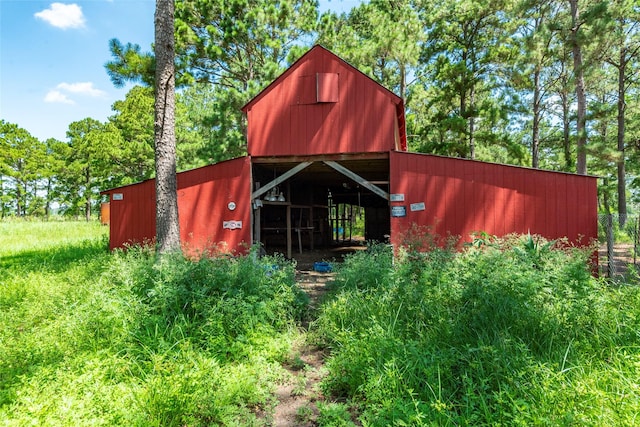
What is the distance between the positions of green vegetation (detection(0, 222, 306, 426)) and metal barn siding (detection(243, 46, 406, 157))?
4.50 metres

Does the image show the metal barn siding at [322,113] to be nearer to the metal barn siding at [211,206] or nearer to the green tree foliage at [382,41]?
the metal barn siding at [211,206]

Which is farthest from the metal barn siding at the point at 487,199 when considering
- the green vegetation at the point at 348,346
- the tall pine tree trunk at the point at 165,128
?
the tall pine tree trunk at the point at 165,128

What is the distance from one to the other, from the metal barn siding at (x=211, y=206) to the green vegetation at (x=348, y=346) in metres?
3.82

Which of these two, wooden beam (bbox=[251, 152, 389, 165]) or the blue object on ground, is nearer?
wooden beam (bbox=[251, 152, 389, 165])

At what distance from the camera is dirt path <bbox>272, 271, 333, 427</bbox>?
3018mm

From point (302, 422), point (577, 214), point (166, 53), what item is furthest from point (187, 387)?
point (577, 214)

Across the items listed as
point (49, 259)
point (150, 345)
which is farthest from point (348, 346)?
point (49, 259)

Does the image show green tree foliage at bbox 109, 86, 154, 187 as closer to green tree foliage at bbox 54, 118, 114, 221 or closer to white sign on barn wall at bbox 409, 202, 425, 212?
green tree foliage at bbox 54, 118, 114, 221

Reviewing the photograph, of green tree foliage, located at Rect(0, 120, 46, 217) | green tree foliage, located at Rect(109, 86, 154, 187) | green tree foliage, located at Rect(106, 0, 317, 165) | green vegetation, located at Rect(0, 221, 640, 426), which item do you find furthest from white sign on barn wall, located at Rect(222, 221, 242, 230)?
green tree foliage, located at Rect(0, 120, 46, 217)

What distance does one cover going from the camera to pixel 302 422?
9.73 ft

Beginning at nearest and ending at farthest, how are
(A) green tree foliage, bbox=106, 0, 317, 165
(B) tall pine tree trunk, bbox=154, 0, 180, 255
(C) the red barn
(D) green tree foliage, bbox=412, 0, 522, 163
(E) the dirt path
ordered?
(E) the dirt path < (B) tall pine tree trunk, bbox=154, 0, 180, 255 < (C) the red barn < (A) green tree foliage, bbox=106, 0, 317, 165 < (D) green tree foliage, bbox=412, 0, 522, 163

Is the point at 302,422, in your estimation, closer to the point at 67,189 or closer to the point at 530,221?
the point at 530,221

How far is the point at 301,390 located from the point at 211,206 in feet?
22.4

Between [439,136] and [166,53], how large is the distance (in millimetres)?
14646
